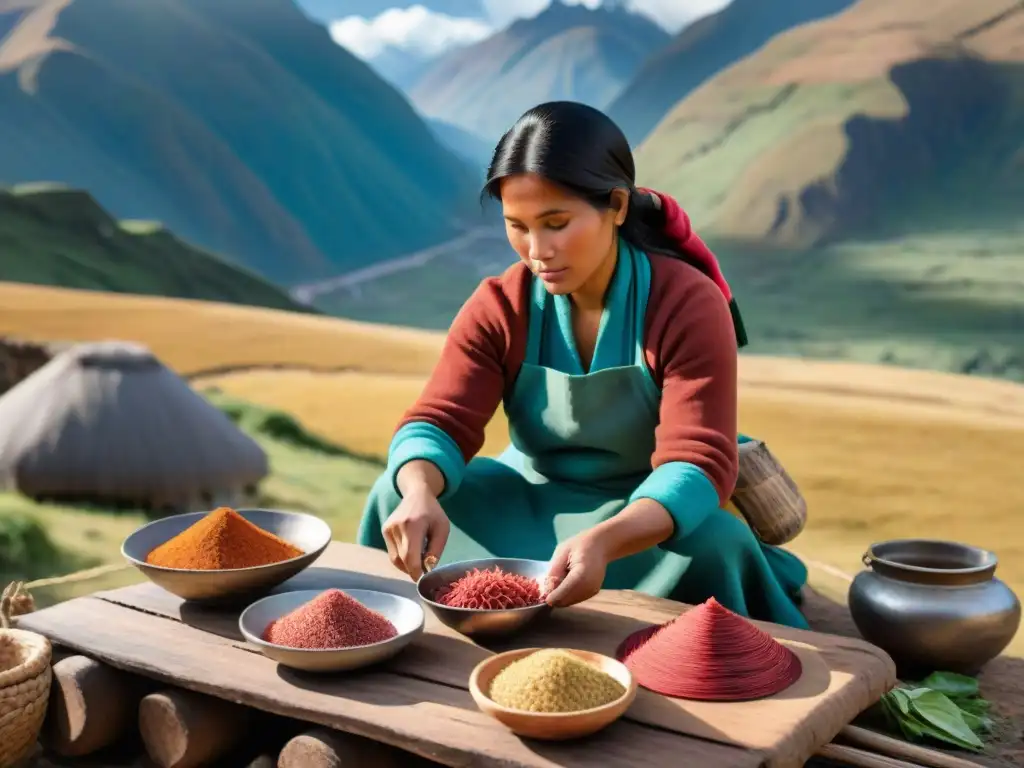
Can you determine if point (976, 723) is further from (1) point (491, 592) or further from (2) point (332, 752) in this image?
(2) point (332, 752)

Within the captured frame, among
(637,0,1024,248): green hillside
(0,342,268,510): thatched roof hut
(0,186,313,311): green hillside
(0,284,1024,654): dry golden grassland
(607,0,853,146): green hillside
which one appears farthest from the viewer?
(607,0,853,146): green hillside

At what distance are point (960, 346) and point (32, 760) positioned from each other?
23.4m

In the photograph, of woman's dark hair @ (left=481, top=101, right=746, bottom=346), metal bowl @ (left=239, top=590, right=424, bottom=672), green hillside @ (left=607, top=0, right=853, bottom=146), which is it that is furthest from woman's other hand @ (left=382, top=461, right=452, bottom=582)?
green hillside @ (left=607, top=0, right=853, bottom=146)

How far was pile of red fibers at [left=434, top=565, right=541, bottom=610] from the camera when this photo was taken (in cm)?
200

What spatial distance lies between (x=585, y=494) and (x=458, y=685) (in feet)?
2.80

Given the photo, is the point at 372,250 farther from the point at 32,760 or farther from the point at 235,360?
the point at 32,760

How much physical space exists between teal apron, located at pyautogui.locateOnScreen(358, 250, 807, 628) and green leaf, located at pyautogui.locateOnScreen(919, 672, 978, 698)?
0.35 m

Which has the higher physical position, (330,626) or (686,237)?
(686,237)

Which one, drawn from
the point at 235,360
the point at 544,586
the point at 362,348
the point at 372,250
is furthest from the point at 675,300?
the point at 372,250

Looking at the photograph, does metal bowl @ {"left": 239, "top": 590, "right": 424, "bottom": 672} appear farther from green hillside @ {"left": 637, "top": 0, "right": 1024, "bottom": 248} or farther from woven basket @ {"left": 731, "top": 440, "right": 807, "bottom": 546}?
green hillside @ {"left": 637, "top": 0, "right": 1024, "bottom": 248}

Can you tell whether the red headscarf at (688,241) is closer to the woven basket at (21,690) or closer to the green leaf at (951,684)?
the green leaf at (951,684)

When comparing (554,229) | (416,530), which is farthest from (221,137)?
(416,530)

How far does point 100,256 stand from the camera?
2530cm

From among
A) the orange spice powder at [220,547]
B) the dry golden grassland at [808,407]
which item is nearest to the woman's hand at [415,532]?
the orange spice powder at [220,547]
